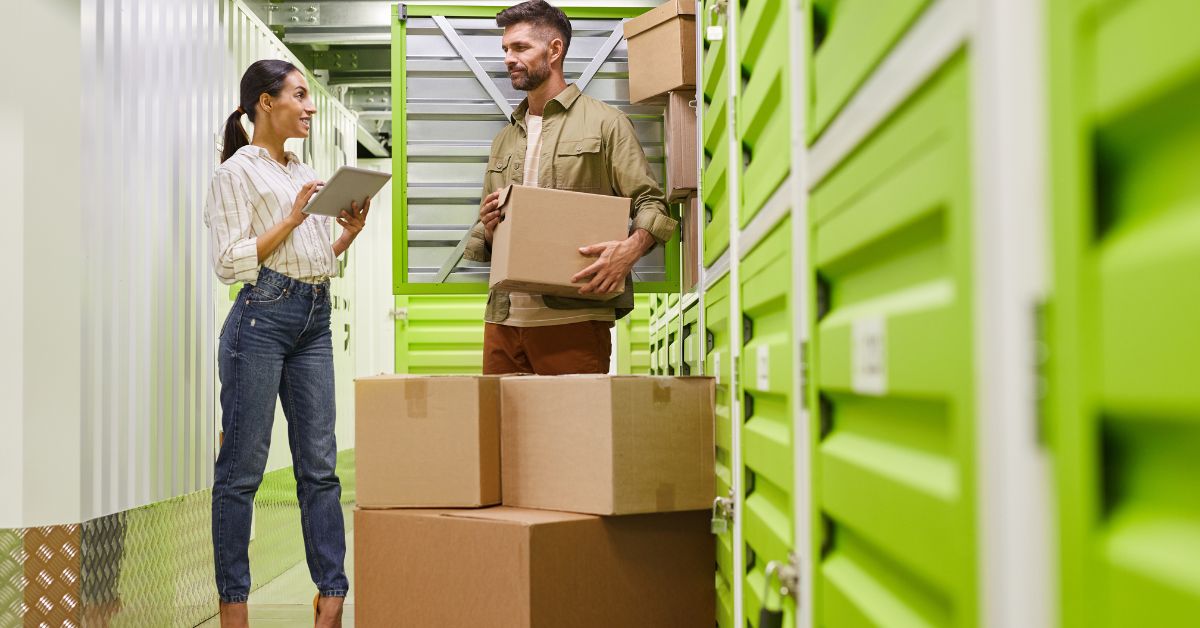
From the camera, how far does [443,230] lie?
327 centimetres

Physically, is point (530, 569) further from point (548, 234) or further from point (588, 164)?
point (588, 164)

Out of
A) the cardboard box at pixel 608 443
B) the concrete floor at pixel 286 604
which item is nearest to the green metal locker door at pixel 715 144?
the cardboard box at pixel 608 443

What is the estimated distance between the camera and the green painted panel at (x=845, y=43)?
2.64 ft

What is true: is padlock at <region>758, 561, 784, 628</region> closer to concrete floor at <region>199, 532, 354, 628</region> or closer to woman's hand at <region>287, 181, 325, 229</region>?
woman's hand at <region>287, 181, 325, 229</region>

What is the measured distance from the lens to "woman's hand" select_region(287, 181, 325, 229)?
2.65 m

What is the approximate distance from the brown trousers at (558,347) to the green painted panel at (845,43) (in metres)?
1.86

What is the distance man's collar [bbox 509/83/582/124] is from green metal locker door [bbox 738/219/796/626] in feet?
4.95

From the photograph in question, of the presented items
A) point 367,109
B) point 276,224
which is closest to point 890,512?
point 276,224

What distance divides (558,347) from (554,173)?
0.58 m

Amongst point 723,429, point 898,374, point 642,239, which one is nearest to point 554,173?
point 642,239

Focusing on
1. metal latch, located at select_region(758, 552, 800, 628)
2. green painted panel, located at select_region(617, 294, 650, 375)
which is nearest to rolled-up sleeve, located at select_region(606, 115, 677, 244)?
metal latch, located at select_region(758, 552, 800, 628)

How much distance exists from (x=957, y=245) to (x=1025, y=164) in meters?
0.11

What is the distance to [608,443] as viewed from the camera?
2.13 meters

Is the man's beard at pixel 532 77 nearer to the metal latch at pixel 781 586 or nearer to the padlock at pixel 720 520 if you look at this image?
the padlock at pixel 720 520
